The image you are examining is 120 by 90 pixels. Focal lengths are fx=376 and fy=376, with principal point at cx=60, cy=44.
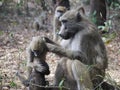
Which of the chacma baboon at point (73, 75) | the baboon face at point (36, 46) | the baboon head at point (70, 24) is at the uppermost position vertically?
the baboon head at point (70, 24)

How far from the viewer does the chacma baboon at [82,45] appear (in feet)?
18.2

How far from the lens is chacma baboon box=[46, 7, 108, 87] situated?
5.54 metres

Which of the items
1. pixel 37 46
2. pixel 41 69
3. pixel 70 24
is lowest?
pixel 41 69

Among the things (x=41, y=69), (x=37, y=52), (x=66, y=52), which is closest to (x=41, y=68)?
(x=41, y=69)

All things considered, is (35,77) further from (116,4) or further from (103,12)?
(116,4)

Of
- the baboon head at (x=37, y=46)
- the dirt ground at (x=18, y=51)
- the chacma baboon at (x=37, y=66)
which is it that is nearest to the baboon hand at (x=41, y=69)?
the chacma baboon at (x=37, y=66)

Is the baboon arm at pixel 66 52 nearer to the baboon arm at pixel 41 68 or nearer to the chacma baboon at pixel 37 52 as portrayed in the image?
the chacma baboon at pixel 37 52

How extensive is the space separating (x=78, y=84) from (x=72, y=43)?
667 mm

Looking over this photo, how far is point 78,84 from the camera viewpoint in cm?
536

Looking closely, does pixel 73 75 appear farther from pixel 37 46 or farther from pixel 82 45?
pixel 37 46

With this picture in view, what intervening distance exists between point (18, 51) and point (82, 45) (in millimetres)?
3224

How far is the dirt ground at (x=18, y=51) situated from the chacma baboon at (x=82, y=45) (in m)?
0.25

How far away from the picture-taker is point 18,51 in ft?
28.0

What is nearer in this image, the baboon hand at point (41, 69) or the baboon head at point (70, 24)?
the baboon hand at point (41, 69)
